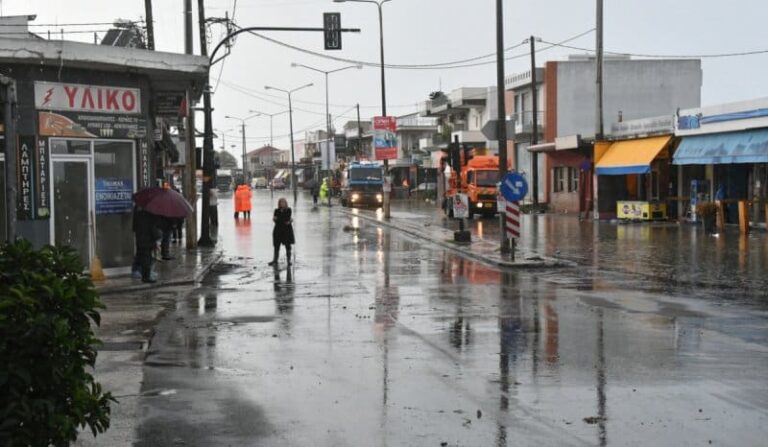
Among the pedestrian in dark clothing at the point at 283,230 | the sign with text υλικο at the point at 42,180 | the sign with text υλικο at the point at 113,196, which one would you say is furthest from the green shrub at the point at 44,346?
the pedestrian in dark clothing at the point at 283,230

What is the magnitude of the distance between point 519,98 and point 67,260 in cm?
5657

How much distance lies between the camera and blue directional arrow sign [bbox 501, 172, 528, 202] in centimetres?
2272

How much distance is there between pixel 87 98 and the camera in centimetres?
1845

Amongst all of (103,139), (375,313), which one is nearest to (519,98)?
(103,139)

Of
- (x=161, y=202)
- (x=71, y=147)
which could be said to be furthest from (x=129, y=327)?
(x=71, y=147)

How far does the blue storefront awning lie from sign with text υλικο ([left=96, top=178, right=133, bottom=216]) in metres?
20.6

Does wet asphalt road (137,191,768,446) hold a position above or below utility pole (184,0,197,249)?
below

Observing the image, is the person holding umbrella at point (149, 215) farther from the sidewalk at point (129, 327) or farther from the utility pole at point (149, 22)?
the utility pole at point (149, 22)

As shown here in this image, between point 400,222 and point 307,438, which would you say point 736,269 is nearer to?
point 307,438

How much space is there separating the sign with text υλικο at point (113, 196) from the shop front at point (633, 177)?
2444 cm

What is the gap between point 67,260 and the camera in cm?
518

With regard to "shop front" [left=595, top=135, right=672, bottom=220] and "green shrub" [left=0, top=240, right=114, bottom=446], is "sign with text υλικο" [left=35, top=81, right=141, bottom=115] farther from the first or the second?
"shop front" [left=595, top=135, right=672, bottom=220]

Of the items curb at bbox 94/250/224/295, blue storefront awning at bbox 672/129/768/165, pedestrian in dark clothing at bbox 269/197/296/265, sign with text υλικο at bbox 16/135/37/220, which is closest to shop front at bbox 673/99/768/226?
blue storefront awning at bbox 672/129/768/165

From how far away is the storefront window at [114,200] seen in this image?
18984 mm
